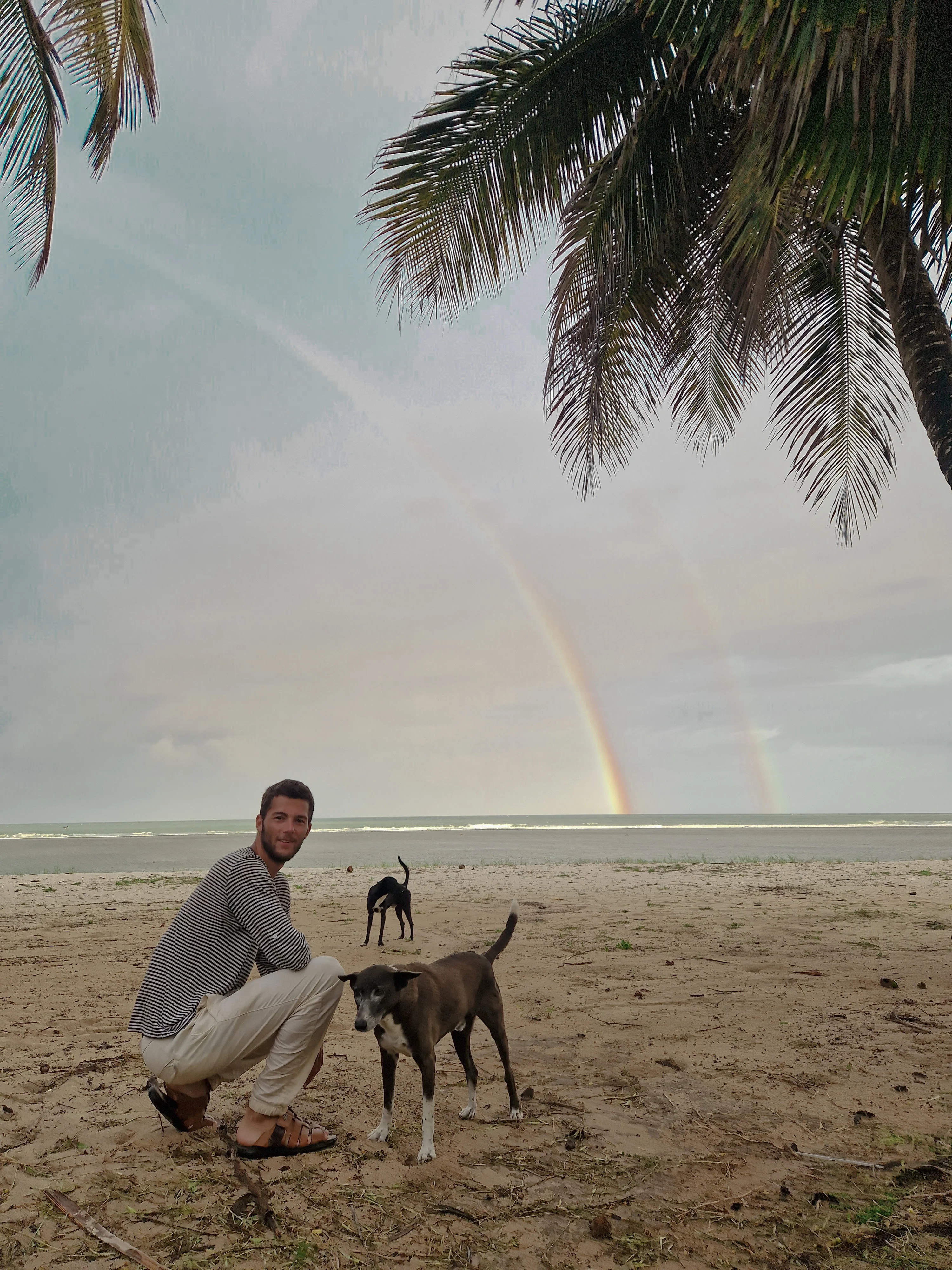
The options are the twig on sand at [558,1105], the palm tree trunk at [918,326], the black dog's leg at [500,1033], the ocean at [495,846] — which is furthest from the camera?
the ocean at [495,846]

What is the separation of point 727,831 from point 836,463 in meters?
46.1

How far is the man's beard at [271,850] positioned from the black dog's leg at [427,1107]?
110 centimetres

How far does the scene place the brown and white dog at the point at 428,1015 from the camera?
3.72 metres

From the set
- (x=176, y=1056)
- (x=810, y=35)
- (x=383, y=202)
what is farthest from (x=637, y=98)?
(x=176, y=1056)

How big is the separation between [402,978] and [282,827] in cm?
91

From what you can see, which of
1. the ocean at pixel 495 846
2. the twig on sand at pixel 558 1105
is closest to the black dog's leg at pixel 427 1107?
the twig on sand at pixel 558 1105

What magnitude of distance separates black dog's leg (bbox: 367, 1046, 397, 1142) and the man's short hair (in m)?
1.20

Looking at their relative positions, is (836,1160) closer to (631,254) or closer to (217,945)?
(217,945)

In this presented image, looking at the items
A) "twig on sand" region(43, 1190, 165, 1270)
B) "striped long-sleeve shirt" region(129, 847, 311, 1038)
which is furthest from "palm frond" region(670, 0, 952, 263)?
"twig on sand" region(43, 1190, 165, 1270)

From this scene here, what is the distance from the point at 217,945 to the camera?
13.2 feet

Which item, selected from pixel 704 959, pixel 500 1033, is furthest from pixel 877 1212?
pixel 704 959

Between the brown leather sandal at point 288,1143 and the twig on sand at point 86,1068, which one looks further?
the twig on sand at point 86,1068

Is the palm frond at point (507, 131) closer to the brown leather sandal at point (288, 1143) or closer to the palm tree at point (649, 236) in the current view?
the palm tree at point (649, 236)

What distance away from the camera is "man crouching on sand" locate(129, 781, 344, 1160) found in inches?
152
